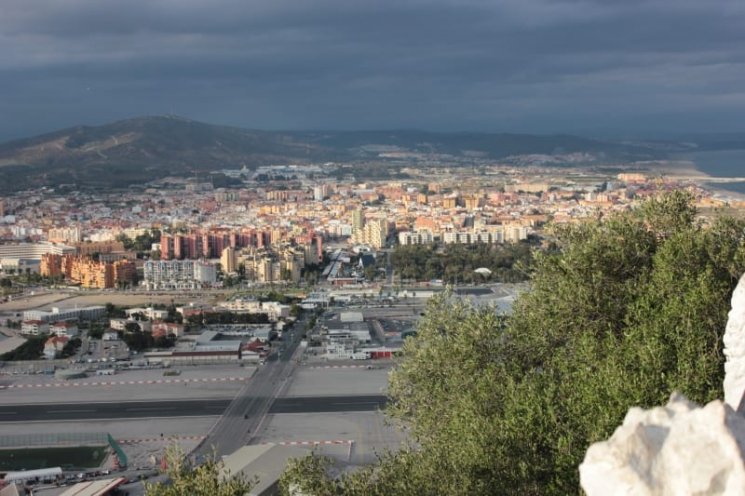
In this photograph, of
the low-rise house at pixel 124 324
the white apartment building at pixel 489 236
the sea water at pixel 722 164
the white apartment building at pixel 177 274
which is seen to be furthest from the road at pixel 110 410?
the sea water at pixel 722 164

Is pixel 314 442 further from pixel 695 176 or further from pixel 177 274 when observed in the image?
pixel 695 176

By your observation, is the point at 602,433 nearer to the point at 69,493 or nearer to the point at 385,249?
the point at 69,493

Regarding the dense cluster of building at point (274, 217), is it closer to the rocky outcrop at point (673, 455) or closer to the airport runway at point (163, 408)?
the airport runway at point (163, 408)

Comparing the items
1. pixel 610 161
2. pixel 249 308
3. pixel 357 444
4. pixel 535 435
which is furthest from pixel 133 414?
pixel 610 161

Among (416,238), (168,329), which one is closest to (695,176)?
(416,238)

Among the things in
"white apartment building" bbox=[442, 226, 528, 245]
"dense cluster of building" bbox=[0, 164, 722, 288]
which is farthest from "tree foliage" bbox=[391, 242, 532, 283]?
"dense cluster of building" bbox=[0, 164, 722, 288]

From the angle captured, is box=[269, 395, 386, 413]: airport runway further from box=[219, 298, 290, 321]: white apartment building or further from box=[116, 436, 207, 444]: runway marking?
box=[219, 298, 290, 321]: white apartment building
